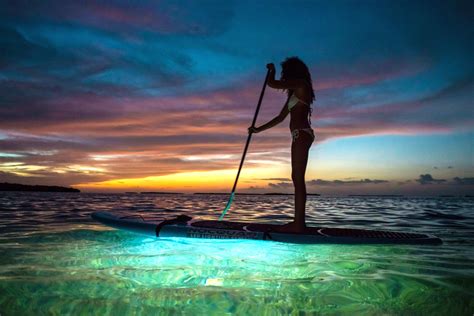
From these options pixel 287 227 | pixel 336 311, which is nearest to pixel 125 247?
pixel 287 227

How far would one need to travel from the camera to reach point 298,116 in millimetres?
5879

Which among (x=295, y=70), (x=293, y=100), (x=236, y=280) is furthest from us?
(x=293, y=100)

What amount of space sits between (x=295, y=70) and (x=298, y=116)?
0.84m

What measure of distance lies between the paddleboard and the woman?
369mm

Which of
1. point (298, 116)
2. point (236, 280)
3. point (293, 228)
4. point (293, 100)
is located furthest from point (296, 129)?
point (236, 280)

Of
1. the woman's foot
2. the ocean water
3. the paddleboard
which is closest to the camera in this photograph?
the ocean water

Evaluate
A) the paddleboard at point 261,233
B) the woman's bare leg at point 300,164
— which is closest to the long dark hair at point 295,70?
the woman's bare leg at point 300,164

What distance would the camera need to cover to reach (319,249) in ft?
17.7

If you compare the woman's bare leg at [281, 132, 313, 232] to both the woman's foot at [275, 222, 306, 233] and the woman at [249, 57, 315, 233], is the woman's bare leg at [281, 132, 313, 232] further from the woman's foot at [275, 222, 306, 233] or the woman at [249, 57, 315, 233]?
the woman's foot at [275, 222, 306, 233]

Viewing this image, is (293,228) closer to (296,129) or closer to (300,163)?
(300,163)

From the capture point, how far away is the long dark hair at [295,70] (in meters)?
5.78

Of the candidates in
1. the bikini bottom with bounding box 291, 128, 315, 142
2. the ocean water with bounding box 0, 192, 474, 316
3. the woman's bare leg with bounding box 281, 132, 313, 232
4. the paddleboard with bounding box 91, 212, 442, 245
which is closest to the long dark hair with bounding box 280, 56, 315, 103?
the bikini bottom with bounding box 291, 128, 315, 142

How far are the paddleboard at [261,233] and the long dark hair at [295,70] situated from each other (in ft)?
9.22

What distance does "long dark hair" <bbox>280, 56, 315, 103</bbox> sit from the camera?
227 inches
